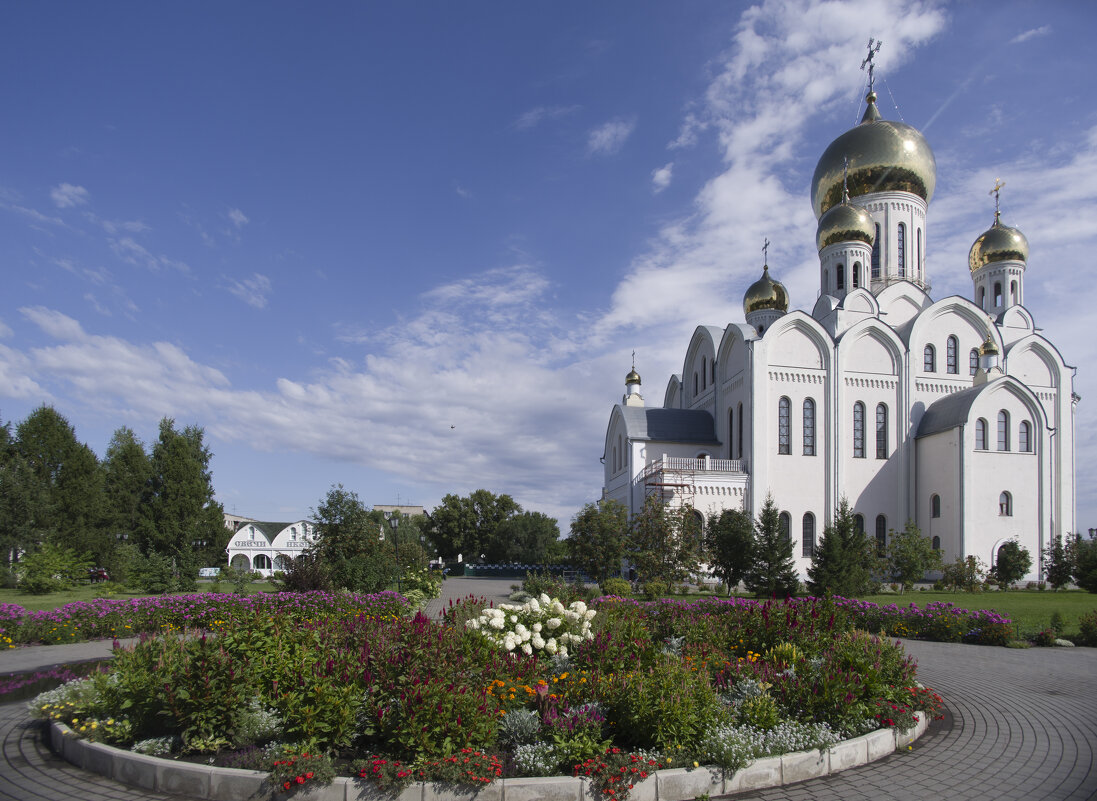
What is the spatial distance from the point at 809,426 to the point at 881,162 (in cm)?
1556

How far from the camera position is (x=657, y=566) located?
2714 centimetres

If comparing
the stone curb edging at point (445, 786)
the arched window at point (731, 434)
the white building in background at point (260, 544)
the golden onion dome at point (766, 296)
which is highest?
the golden onion dome at point (766, 296)

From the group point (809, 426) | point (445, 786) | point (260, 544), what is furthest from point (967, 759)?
point (260, 544)

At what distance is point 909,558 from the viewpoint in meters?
28.8

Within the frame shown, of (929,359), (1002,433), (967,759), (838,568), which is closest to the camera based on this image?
(967,759)

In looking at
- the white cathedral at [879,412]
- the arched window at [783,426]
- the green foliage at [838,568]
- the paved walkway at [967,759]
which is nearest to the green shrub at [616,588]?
the green foliage at [838,568]

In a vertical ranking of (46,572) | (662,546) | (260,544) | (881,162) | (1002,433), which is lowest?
(260,544)

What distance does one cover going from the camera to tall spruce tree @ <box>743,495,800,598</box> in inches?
971

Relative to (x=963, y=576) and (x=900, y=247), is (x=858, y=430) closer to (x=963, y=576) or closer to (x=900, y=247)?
(x=963, y=576)

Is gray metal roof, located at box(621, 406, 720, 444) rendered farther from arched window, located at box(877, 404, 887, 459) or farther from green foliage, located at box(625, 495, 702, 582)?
green foliage, located at box(625, 495, 702, 582)

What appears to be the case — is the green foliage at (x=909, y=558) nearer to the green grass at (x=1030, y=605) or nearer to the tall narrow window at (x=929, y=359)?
the green grass at (x=1030, y=605)

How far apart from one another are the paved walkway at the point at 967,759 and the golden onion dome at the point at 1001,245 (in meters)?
36.2

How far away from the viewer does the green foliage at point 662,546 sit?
27.2 metres

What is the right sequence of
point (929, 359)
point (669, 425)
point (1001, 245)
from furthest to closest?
point (1001, 245)
point (669, 425)
point (929, 359)
